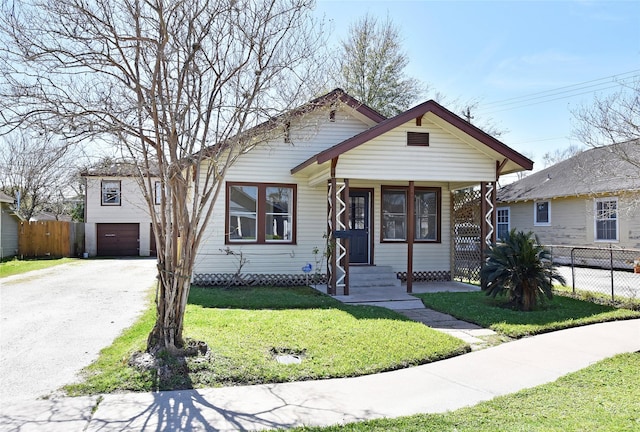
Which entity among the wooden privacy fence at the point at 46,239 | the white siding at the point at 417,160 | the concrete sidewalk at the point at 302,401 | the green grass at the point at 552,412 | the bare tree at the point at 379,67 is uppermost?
the bare tree at the point at 379,67

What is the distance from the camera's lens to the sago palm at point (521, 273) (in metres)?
8.95

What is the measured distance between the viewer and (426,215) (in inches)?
552

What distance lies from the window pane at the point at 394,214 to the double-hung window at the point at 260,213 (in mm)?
2690

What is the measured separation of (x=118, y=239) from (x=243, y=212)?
55.4 feet

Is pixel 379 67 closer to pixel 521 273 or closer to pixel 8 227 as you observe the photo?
pixel 521 273

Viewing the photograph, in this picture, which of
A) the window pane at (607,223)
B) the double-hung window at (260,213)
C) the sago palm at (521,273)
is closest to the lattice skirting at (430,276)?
the double-hung window at (260,213)

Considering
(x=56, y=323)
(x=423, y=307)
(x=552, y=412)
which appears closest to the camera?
(x=552, y=412)

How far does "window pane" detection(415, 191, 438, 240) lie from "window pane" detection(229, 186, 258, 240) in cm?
475

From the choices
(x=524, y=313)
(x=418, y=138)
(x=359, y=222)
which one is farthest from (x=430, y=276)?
(x=524, y=313)

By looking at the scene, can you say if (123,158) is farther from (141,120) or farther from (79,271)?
(79,271)

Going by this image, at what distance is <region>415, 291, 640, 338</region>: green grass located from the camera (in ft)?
25.0

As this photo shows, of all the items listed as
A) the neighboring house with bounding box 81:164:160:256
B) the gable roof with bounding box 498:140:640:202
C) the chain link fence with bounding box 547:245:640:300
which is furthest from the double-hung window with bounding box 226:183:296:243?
the neighboring house with bounding box 81:164:160:256

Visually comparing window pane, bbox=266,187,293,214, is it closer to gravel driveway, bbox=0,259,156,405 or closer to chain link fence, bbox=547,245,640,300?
gravel driveway, bbox=0,259,156,405

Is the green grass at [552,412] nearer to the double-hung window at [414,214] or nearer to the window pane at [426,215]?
the double-hung window at [414,214]
